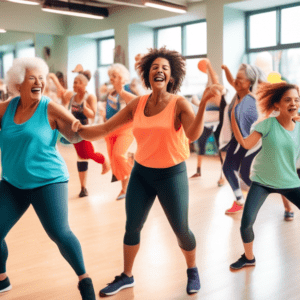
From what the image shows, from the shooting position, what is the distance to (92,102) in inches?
186

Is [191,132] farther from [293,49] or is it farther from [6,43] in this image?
[6,43]

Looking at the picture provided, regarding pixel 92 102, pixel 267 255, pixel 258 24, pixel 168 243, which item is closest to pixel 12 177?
pixel 168 243

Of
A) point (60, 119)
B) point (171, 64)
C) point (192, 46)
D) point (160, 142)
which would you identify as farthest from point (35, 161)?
point (192, 46)

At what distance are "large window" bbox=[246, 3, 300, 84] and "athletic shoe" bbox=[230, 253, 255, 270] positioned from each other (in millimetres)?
4892

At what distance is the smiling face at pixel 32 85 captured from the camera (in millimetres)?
1943

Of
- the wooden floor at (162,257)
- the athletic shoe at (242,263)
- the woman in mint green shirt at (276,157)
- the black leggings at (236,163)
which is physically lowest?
the wooden floor at (162,257)

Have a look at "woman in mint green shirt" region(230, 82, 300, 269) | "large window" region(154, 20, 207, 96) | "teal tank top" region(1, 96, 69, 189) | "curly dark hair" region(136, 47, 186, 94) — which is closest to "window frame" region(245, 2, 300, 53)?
"large window" region(154, 20, 207, 96)

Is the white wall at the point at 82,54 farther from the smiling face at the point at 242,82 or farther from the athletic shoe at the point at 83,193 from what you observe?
the smiling face at the point at 242,82

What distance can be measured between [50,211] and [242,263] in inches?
52.5

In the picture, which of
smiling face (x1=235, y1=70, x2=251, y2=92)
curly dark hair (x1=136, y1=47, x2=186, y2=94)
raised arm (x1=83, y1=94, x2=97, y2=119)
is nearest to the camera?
curly dark hair (x1=136, y1=47, x2=186, y2=94)

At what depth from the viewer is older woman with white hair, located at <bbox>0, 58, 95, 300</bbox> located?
Answer: 1.88 metres

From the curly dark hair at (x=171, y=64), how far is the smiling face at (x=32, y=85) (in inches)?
23.1

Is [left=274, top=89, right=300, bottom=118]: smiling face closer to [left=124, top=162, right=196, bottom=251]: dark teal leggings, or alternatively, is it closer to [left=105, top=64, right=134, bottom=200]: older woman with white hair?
[left=124, top=162, right=196, bottom=251]: dark teal leggings

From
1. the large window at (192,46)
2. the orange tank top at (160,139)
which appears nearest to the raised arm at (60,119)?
the orange tank top at (160,139)
